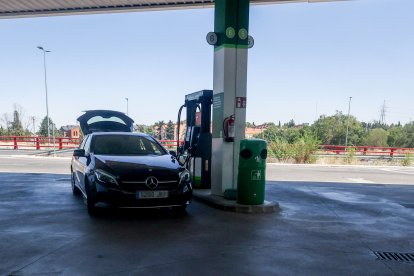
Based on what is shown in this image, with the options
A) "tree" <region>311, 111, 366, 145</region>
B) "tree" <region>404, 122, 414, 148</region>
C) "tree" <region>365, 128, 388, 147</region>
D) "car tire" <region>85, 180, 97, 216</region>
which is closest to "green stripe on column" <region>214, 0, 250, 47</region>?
"car tire" <region>85, 180, 97, 216</region>

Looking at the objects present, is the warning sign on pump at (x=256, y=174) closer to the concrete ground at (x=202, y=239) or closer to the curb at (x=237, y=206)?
the curb at (x=237, y=206)

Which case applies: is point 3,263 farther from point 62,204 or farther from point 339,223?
point 339,223

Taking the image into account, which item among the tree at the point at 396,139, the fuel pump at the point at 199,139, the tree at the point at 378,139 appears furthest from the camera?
the tree at the point at 396,139

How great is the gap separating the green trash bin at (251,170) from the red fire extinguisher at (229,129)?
0.49 m

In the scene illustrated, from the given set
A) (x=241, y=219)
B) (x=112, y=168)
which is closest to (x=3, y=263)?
(x=112, y=168)

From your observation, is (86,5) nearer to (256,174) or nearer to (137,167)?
(137,167)

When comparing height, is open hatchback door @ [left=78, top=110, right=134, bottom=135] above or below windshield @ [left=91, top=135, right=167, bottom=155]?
above

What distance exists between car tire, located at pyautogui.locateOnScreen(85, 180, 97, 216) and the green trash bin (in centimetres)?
283

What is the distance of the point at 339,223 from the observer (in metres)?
6.68

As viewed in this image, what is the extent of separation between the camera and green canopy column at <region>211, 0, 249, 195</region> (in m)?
7.95

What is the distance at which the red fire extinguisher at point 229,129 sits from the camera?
26.0 ft

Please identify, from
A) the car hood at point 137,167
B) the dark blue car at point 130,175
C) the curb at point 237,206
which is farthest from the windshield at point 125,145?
the curb at point 237,206

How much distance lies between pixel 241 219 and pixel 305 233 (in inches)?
49.4

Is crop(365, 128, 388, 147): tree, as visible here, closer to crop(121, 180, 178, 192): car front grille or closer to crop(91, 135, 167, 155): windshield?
crop(91, 135, 167, 155): windshield
